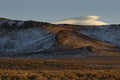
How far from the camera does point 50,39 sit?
10012 cm

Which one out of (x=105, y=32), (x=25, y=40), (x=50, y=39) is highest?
(x=105, y=32)

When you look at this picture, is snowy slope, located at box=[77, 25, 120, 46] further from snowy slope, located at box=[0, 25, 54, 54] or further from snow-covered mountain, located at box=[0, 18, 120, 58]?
snowy slope, located at box=[0, 25, 54, 54]

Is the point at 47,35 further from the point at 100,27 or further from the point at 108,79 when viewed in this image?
the point at 108,79

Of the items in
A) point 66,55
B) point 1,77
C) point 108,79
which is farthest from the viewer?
point 66,55

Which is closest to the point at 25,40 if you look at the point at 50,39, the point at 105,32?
the point at 50,39

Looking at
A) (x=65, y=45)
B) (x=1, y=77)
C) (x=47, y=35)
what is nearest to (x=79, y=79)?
(x=1, y=77)

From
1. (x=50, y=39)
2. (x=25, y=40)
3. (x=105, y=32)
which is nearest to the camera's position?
(x=50, y=39)

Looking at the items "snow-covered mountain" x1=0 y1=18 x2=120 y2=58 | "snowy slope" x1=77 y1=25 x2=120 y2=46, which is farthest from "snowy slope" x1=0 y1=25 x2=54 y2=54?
"snowy slope" x1=77 y1=25 x2=120 y2=46

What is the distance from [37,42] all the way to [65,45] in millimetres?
8047

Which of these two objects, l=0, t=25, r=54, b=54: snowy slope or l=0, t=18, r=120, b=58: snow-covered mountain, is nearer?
l=0, t=18, r=120, b=58: snow-covered mountain

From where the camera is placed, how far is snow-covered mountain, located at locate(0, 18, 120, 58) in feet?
295

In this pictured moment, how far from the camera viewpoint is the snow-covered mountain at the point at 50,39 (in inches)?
3536

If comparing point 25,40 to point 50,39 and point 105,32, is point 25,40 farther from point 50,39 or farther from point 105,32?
point 105,32

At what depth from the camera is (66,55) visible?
82.1 meters
